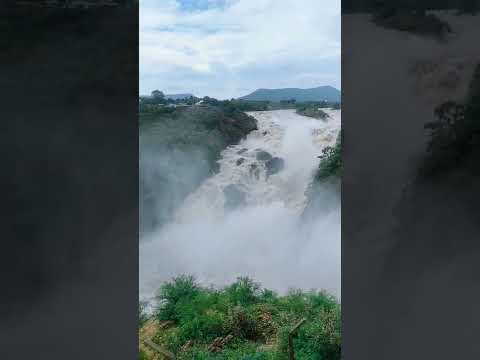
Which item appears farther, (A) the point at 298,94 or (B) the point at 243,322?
(A) the point at 298,94

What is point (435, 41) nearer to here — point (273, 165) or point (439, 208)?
point (439, 208)

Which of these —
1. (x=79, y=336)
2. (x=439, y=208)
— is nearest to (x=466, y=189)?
(x=439, y=208)

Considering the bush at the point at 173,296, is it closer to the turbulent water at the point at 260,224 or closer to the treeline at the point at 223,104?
the turbulent water at the point at 260,224

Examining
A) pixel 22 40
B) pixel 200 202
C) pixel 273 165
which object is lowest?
pixel 200 202

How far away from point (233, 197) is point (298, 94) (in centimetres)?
196

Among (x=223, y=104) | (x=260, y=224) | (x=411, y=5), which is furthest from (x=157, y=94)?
(x=411, y=5)

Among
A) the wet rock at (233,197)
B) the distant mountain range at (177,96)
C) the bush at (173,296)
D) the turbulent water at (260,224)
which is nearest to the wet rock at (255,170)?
the turbulent water at (260,224)

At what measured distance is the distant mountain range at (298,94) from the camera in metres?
7.41

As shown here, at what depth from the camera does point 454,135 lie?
1.69 metres

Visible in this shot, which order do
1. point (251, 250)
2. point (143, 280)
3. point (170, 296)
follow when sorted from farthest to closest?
point (251, 250)
point (143, 280)
point (170, 296)

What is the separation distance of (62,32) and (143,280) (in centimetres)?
510

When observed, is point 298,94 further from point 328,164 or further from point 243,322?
point 243,322

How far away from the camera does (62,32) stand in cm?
168

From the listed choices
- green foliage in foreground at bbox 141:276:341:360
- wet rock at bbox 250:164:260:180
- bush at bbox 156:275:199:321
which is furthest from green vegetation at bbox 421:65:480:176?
wet rock at bbox 250:164:260:180
